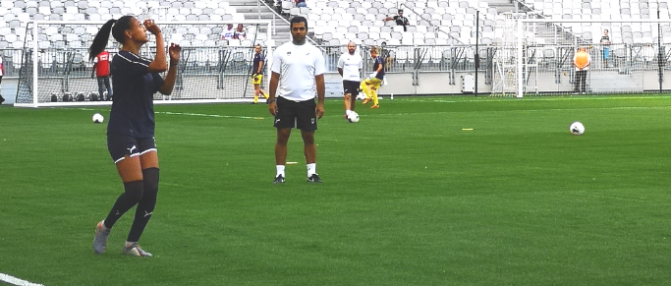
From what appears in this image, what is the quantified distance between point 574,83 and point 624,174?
107 ft

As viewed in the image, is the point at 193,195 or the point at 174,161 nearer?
the point at 193,195

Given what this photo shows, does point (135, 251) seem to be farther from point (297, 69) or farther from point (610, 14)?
point (610, 14)

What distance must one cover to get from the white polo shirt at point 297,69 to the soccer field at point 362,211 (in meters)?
1.06

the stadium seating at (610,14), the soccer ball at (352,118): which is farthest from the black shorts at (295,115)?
the stadium seating at (610,14)

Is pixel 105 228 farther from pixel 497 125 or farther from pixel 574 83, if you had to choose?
pixel 574 83

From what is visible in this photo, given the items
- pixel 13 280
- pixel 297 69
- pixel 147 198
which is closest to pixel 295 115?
pixel 297 69

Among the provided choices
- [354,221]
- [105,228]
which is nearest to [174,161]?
[354,221]

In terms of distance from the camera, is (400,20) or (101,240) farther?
(400,20)

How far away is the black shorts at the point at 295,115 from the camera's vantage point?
1400 centimetres

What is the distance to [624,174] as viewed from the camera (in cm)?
1427

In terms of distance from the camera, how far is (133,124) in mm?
8938

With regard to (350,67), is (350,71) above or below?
below

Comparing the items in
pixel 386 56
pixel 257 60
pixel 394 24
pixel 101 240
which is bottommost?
pixel 101 240

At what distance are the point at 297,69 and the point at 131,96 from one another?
528 centimetres
